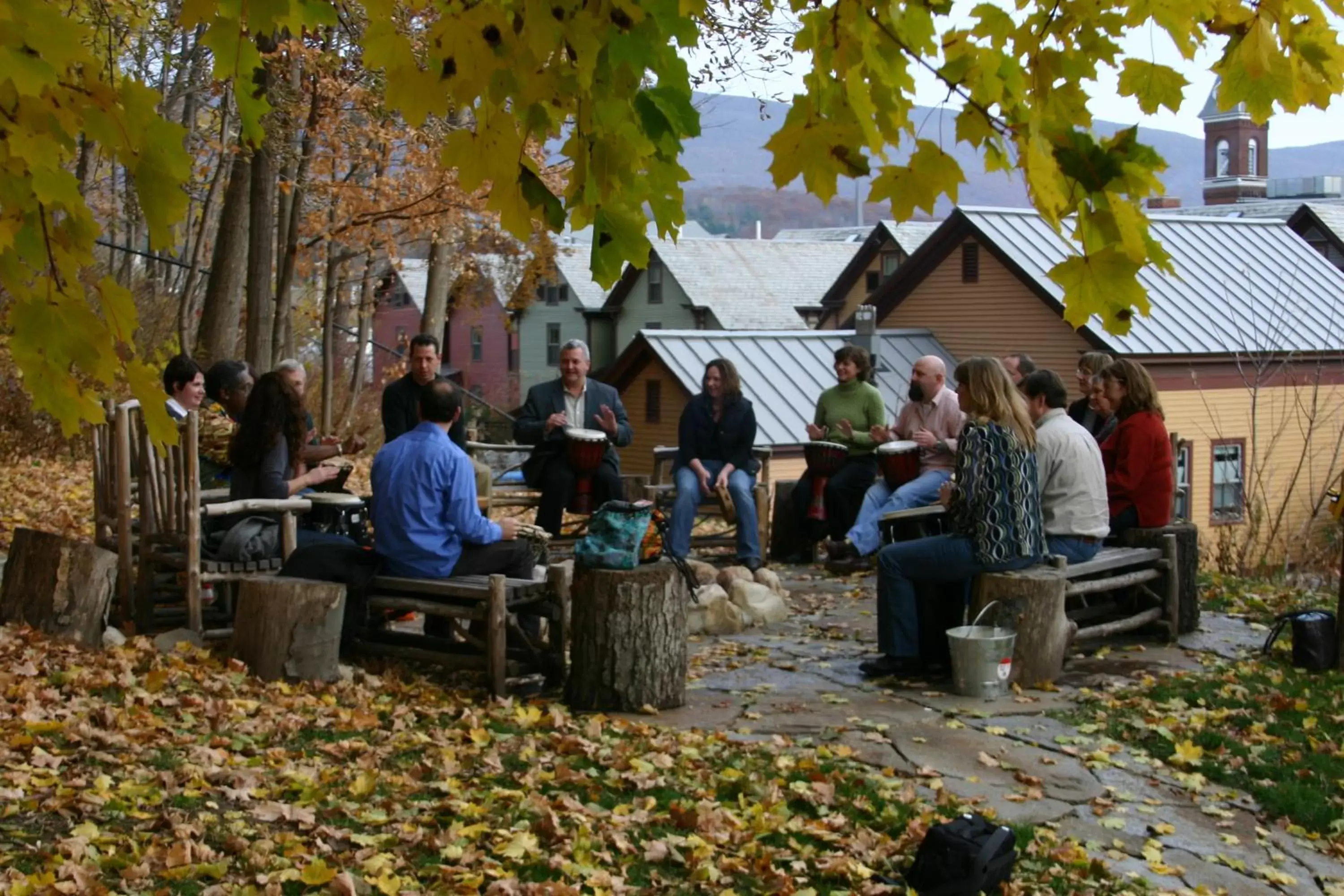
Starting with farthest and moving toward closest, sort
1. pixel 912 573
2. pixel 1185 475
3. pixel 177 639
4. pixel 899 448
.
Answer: pixel 1185 475
pixel 899 448
pixel 912 573
pixel 177 639

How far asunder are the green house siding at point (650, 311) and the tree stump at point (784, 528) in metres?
45.7

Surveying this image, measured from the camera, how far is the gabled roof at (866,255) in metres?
53.0

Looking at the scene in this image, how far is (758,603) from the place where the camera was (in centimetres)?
1053

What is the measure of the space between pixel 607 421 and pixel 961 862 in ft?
20.9

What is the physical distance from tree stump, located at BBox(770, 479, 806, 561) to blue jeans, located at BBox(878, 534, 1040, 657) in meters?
Answer: 4.54

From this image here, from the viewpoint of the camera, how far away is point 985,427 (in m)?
8.34

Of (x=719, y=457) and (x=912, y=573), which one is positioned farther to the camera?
(x=719, y=457)

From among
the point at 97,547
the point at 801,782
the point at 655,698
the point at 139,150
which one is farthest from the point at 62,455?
the point at 139,150

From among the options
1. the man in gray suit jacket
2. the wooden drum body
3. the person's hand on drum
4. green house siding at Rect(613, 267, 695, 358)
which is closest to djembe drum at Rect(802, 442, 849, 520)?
the wooden drum body

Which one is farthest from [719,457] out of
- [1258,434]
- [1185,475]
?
[1258,434]

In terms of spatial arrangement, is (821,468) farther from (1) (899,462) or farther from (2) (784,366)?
(2) (784,366)

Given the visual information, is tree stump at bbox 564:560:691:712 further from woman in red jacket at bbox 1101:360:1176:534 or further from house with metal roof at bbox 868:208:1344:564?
house with metal roof at bbox 868:208:1344:564

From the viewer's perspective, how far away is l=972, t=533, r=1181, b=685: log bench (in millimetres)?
8430

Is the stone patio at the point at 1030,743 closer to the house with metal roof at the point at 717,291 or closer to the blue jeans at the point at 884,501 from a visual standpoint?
the blue jeans at the point at 884,501
